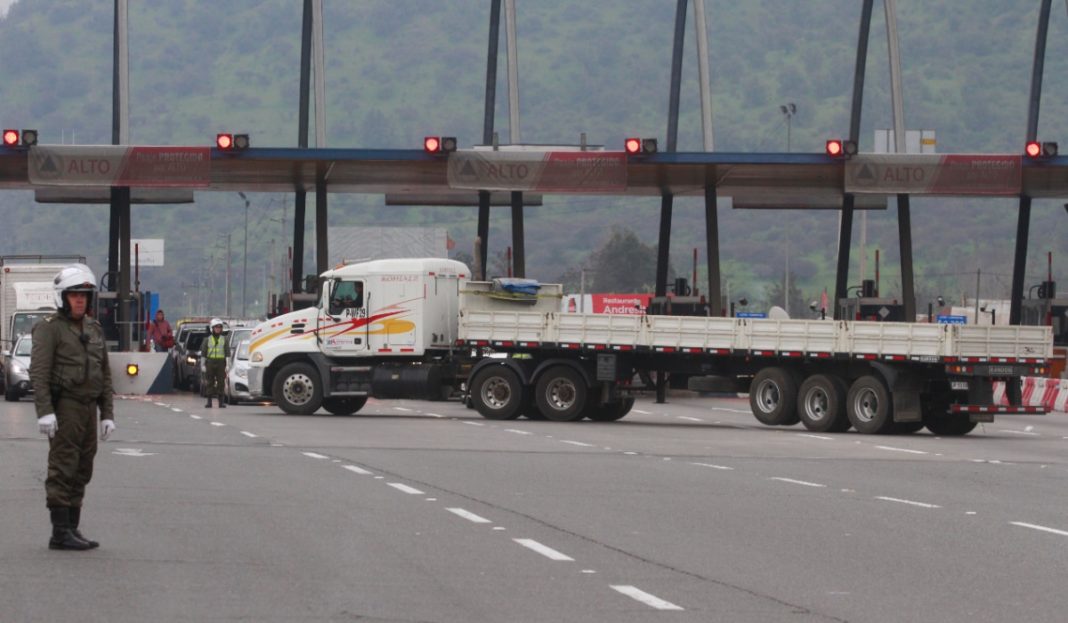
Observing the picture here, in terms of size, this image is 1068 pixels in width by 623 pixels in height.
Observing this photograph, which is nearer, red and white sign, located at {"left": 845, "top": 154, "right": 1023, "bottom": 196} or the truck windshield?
red and white sign, located at {"left": 845, "top": 154, "right": 1023, "bottom": 196}

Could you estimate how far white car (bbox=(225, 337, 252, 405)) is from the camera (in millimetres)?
41062

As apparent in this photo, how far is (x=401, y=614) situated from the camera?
9953 mm

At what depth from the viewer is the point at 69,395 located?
12.6 meters

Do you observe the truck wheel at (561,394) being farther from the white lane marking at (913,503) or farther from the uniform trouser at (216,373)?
the white lane marking at (913,503)

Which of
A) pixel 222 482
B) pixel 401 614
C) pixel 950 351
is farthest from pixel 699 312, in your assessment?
pixel 401 614

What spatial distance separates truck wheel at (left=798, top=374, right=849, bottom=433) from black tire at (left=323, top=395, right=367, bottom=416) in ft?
28.6

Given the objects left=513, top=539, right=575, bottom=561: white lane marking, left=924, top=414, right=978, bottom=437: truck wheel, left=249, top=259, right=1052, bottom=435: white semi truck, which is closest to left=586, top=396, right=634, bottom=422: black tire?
left=249, top=259, right=1052, bottom=435: white semi truck

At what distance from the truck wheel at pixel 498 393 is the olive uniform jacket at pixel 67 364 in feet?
71.1

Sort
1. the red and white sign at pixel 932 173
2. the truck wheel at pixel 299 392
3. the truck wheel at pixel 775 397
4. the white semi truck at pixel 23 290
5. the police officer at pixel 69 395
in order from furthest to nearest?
1. the white semi truck at pixel 23 290
2. the red and white sign at pixel 932 173
3. the truck wheel at pixel 299 392
4. the truck wheel at pixel 775 397
5. the police officer at pixel 69 395

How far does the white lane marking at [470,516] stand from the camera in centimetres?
1489

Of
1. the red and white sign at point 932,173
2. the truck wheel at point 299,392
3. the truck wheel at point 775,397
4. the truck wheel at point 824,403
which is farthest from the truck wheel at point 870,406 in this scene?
the red and white sign at point 932,173

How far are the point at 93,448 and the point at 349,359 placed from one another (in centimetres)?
2287

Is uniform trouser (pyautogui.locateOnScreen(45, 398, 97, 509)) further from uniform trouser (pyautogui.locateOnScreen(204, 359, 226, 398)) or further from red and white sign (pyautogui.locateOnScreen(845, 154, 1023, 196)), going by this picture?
red and white sign (pyautogui.locateOnScreen(845, 154, 1023, 196))

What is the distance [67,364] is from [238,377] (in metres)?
28.8
